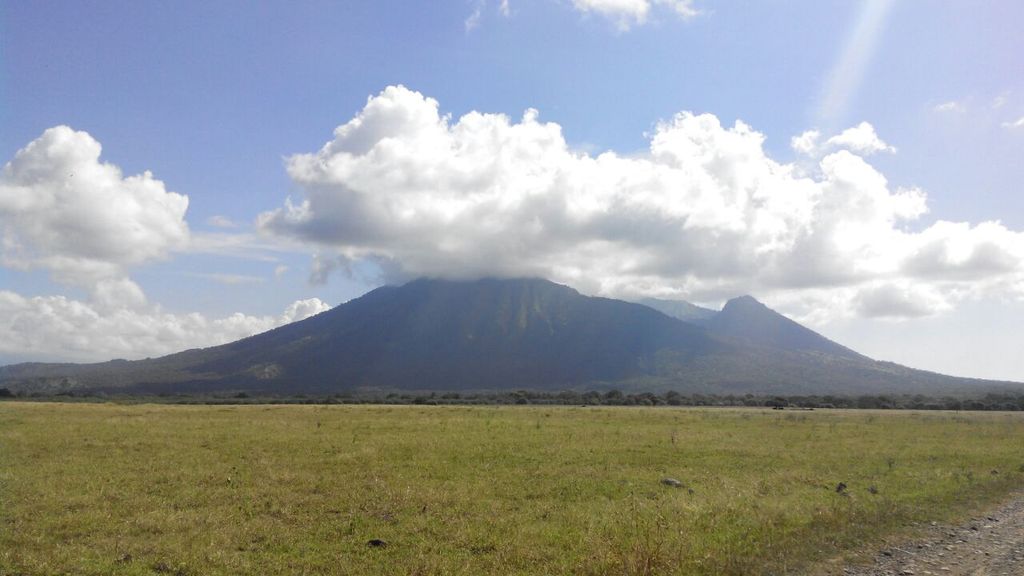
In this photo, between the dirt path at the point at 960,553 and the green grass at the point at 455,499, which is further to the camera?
the green grass at the point at 455,499

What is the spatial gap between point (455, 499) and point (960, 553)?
12952 millimetres

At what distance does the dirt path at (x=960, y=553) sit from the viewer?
13.3 meters

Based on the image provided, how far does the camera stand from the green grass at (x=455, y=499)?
1408cm

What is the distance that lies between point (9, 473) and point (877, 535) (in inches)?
1079

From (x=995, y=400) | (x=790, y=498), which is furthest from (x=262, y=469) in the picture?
(x=995, y=400)

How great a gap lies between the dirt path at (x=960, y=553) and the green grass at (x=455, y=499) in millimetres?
1032

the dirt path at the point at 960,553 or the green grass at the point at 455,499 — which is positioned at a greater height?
the dirt path at the point at 960,553

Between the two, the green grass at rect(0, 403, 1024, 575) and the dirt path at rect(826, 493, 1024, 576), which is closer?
the dirt path at rect(826, 493, 1024, 576)

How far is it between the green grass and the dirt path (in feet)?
3.39

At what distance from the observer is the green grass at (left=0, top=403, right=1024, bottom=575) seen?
1408 cm

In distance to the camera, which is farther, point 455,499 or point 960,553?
point 455,499

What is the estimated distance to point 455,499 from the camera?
20.1m

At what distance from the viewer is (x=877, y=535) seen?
16406 mm

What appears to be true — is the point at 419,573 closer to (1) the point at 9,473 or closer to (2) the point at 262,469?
(2) the point at 262,469
